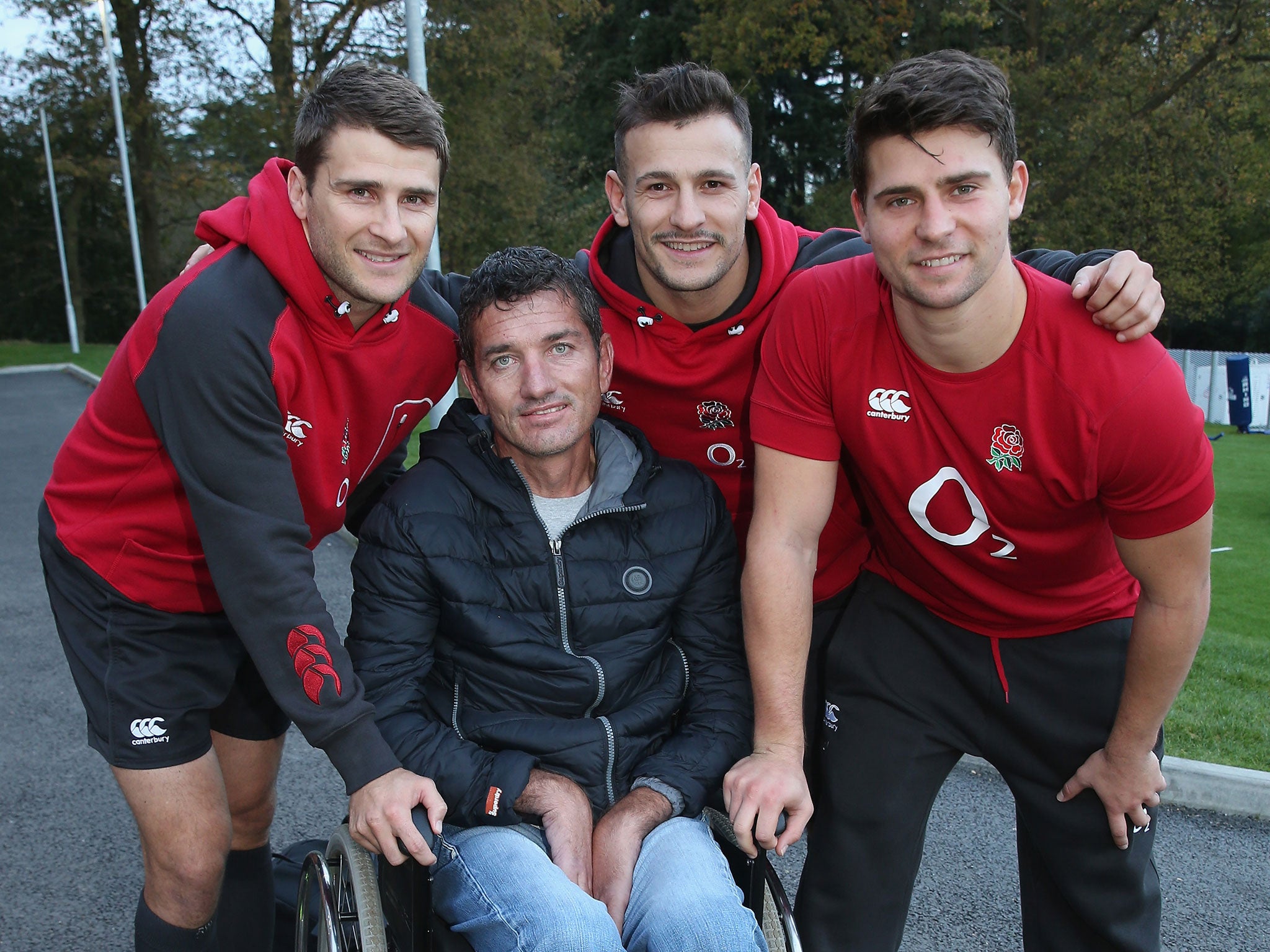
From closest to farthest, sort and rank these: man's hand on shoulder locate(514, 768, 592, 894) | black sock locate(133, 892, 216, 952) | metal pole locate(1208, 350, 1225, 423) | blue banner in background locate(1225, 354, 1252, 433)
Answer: man's hand on shoulder locate(514, 768, 592, 894), black sock locate(133, 892, 216, 952), blue banner in background locate(1225, 354, 1252, 433), metal pole locate(1208, 350, 1225, 423)

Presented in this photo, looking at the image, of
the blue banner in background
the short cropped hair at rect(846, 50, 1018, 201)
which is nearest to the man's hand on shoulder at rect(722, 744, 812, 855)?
the short cropped hair at rect(846, 50, 1018, 201)

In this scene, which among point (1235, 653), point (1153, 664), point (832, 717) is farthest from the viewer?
point (1235, 653)

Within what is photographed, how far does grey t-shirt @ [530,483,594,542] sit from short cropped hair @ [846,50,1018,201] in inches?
40.8

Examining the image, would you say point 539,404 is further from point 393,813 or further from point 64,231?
point 64,231

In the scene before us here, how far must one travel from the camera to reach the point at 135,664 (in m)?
2.38

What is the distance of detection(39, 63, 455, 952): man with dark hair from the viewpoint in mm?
2041

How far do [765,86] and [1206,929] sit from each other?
2403cm

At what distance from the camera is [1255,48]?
19.0 m

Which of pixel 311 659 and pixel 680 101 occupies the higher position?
pixel 680 101

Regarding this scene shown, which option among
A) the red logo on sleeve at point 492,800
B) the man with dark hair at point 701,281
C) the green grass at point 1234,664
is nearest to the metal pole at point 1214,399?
the green grass at point 1234,664

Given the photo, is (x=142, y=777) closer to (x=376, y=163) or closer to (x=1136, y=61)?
(x=376, y=163)

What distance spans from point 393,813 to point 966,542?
135 centimetres

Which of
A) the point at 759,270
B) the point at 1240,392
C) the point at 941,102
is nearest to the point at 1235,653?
the point at 759,270

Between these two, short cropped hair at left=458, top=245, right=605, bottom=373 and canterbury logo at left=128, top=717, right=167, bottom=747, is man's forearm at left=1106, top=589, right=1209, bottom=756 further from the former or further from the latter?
canterbury logo at left=128, top=717, right=167, bottom=747
